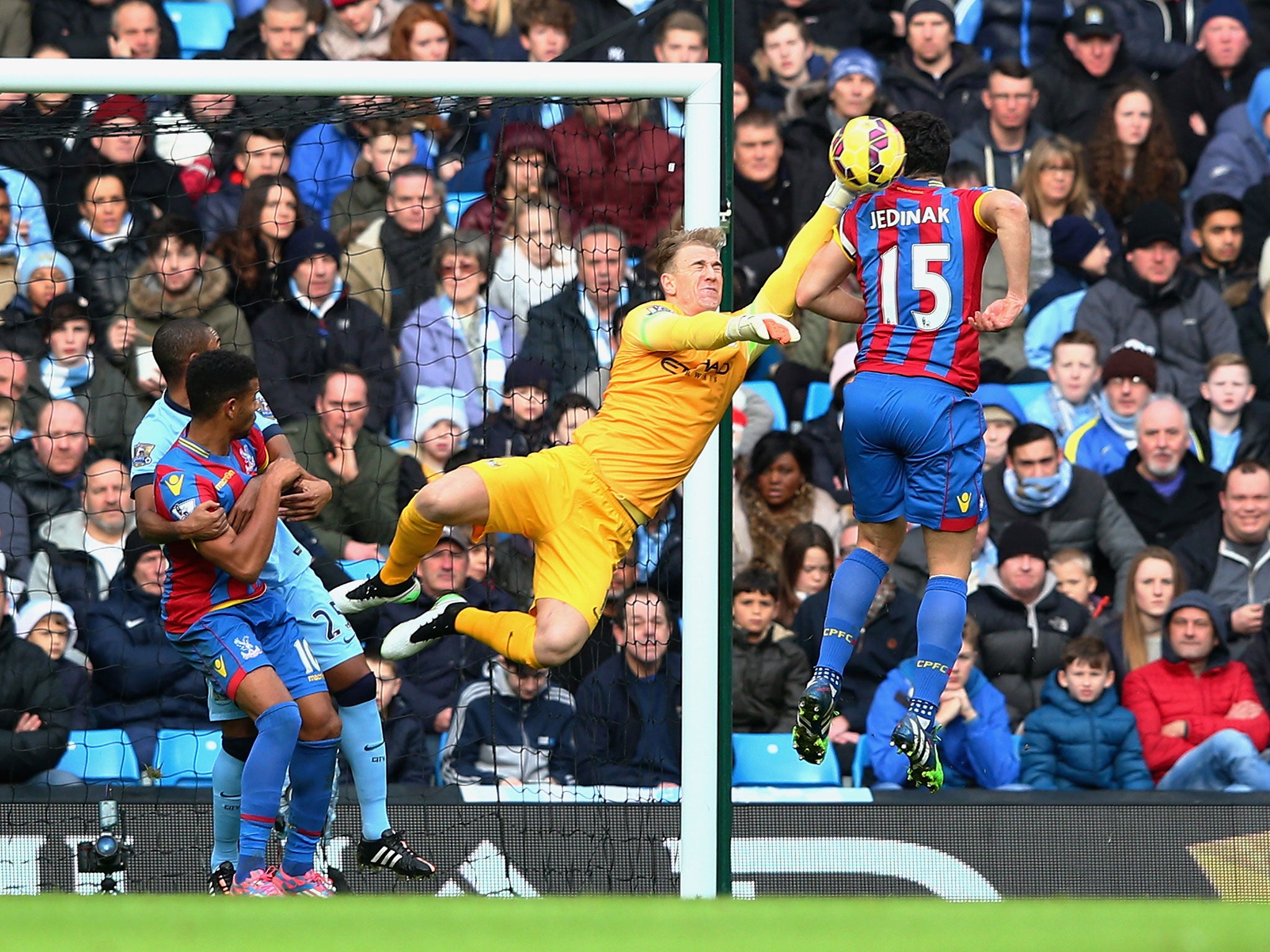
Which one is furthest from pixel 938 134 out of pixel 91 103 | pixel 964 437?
pixel 91 103

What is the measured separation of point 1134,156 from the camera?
8656mm

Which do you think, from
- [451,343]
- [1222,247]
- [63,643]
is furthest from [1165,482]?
[63,643]

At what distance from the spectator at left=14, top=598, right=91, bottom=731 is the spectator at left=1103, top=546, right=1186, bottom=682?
15.5 ft

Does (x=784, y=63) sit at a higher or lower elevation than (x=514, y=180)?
higher

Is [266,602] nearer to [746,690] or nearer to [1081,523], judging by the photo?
[746,690]

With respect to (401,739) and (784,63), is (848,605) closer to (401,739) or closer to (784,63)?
(401,739)

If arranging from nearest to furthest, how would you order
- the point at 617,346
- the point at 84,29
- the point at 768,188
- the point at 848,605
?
the point at 848,605 < the point at 617,346 < the point at 768,188 < the point at 84,29

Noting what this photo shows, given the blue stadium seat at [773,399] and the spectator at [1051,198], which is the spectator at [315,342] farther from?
the spectator at [1051,198]

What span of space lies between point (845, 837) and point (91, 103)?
5.05 metres

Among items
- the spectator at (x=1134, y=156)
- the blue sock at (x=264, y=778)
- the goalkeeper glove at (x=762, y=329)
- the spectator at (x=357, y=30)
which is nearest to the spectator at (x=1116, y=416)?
the spectator at (x=1134, y=156)

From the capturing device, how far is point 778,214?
8.45m

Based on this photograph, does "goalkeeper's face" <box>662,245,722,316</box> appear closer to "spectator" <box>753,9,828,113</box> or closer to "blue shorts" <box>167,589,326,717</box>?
"blue shorts" <box>167,589,326,717</box>

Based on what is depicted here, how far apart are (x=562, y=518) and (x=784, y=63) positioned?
3.97 m

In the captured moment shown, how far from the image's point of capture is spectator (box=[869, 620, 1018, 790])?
7316 mm
